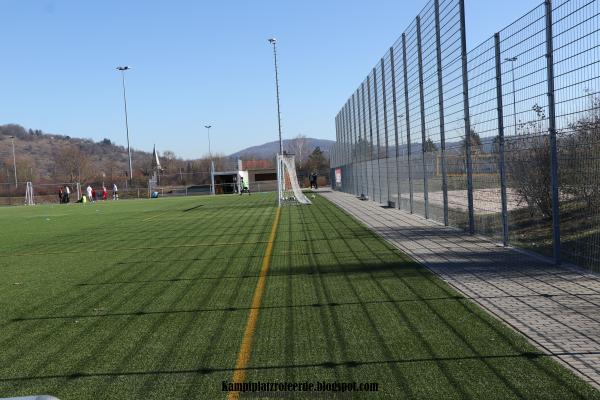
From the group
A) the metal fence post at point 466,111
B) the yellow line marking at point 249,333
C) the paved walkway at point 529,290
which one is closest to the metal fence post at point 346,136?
the metal fence post at point 466,111

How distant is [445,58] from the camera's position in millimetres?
Answer: 15570

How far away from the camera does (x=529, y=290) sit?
7.69m

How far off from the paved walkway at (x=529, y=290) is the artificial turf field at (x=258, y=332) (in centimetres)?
24

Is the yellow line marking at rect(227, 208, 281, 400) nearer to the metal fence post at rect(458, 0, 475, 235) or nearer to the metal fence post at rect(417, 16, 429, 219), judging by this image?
the metal fence post at rect(458, 0, 475, 235)

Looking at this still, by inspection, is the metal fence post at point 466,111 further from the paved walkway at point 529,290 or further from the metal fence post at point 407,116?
the metal fence post at point 407,116

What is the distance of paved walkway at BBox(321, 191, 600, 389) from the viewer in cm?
543

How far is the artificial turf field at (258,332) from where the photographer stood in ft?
15.7

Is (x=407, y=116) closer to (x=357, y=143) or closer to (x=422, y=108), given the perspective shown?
(x=422, y=108)

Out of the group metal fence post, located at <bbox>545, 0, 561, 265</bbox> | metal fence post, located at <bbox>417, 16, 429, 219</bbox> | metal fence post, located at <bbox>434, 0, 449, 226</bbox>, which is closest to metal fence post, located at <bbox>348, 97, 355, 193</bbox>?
metal fence post, located at <bbox>417, 16, 429, 219</bbox>

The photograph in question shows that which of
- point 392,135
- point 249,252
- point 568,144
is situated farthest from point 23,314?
point 392,135

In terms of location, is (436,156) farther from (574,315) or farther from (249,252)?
(574,315)

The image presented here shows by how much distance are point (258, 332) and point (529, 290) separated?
11.4 feet

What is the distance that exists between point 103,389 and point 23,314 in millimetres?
3557

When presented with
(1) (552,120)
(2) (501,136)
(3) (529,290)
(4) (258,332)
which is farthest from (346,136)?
(4) (258,332)
